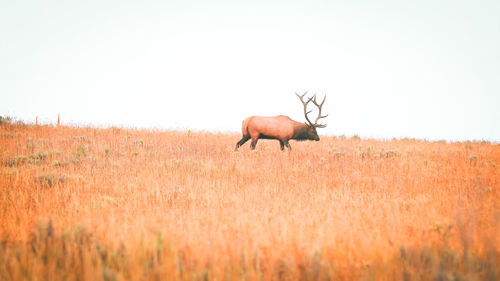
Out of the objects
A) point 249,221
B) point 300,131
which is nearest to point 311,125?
point 300,131

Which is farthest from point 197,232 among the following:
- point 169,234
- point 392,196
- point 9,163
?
point 9,163

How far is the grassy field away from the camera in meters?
2.80

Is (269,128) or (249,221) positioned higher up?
(269,128)

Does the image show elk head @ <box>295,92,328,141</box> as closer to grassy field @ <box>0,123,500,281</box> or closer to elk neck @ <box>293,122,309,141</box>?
elk neck @ <box>293,122,309,141</box>

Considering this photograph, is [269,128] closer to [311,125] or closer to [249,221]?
[311,125]

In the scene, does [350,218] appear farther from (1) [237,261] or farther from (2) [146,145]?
(2) [146,145]

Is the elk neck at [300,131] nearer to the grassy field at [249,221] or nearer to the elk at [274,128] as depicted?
the elk at [274,128]

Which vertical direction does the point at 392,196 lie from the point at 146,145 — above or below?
below

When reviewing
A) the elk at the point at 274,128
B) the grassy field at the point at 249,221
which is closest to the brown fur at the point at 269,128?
the elk at the point at 274,128

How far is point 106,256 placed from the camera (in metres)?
3.11

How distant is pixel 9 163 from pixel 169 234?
7.79m

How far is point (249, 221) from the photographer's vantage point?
4.07 meters

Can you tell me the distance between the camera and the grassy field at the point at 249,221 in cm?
280

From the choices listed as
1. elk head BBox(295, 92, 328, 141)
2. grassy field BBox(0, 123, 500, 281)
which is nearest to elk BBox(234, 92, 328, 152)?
elk head BBox(295, 92, 328, 141)
